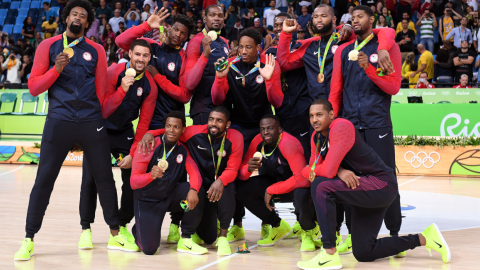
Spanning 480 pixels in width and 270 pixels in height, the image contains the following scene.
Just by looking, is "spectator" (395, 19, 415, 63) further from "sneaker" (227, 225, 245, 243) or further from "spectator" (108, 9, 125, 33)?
"sneaker" (227, 225, 245, 243)

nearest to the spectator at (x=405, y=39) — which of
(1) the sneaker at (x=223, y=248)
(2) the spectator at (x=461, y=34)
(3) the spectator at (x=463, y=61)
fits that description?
(2) the spectator at (x=461, y=34)

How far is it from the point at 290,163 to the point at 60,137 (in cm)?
222

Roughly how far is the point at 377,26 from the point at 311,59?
412 inches

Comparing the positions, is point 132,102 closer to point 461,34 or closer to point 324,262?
point 324,262

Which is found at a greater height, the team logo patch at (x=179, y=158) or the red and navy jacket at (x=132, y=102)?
the red and navy jacket at (x=132, y=102)

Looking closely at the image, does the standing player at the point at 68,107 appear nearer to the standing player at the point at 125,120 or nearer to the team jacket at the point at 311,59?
the standing player at the point at 125,120

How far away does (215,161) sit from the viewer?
17.6 feet

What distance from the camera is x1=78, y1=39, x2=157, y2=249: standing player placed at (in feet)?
17.3

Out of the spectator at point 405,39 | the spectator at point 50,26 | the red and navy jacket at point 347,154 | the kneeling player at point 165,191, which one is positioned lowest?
the kneeling player at point 165,191

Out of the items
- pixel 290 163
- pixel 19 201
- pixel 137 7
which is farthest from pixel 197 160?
pixel 137 7

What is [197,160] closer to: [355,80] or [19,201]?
[355,80]

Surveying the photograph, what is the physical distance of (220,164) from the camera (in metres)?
5.39

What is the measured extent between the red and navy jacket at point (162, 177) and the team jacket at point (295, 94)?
4.11ft

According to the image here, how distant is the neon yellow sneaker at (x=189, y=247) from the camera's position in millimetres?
5062
